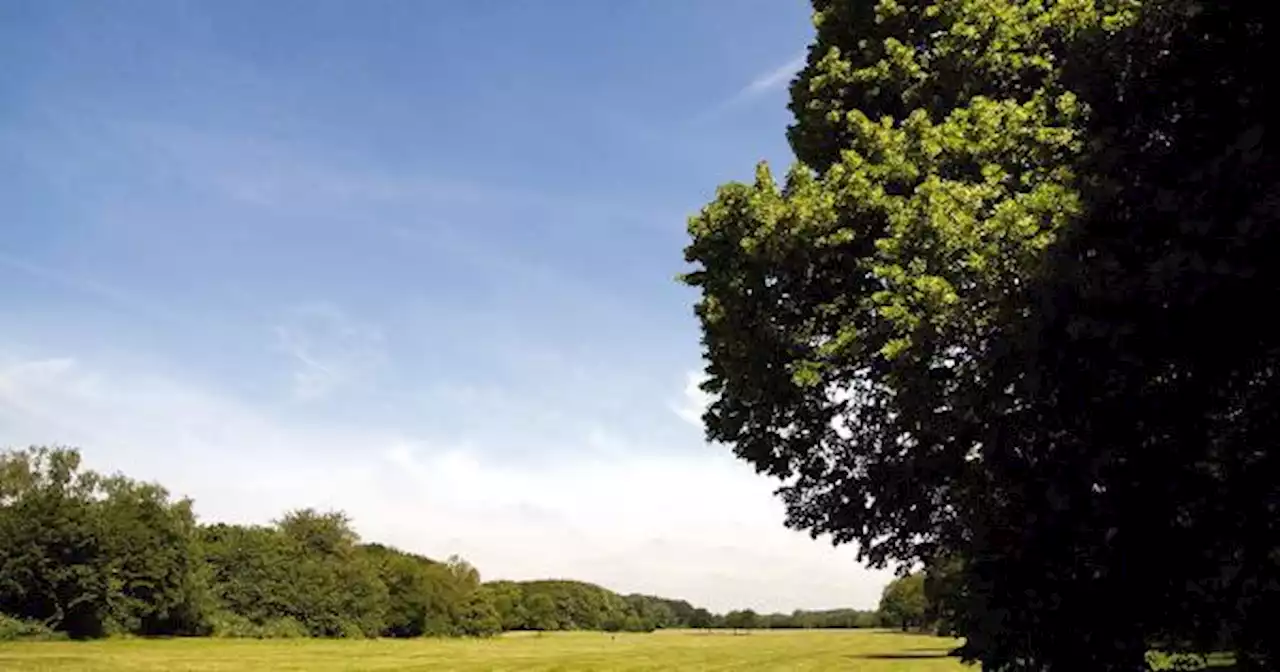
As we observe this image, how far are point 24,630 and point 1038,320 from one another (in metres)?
101

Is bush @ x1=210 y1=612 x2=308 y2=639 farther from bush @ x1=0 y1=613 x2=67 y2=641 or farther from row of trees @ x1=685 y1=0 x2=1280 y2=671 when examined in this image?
row of trees @ x1=685 y1=0 x2=1280 y2=671

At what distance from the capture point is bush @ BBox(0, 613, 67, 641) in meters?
88.3

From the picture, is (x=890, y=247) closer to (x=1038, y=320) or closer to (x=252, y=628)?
(x=1038, y=320)

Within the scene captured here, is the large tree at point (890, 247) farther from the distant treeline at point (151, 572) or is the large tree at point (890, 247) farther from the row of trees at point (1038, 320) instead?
the distant treeline at point (151, 572)

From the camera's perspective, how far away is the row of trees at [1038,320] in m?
13.1

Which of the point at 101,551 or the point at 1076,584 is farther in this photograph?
the point at 101,551

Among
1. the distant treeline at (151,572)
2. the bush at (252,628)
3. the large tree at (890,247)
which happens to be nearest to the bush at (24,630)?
the distant treeline at (151,572)

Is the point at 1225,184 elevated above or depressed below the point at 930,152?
below

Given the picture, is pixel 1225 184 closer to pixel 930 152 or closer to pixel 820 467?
pixel 930 152

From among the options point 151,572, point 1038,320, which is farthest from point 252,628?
point 1038,320

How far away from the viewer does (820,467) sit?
19.9 m

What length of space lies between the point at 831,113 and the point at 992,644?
1046 cm

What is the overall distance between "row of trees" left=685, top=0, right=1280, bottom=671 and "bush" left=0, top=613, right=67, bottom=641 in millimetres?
92381

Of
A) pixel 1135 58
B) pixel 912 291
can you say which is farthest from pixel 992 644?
pixel 1135 58
